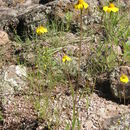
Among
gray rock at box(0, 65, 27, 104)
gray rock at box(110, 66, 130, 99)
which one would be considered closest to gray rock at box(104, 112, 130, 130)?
gray rock at box(110, 66, 130, 99)

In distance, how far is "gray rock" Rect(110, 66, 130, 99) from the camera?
91.8 inches

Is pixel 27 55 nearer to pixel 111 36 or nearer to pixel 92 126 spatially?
pixel 111 36

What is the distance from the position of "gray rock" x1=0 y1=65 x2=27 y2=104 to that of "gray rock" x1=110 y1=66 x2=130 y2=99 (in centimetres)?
81

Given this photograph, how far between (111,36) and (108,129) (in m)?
1.10

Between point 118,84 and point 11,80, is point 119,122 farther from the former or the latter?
point 11,80

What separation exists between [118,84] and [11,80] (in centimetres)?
99

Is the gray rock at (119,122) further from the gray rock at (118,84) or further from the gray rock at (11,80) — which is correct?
the gray rock at (11,80)

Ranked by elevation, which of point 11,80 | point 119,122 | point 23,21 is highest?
point 23,21

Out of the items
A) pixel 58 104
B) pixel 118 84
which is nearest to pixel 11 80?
pixel 58 104

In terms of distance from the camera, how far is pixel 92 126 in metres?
2.23

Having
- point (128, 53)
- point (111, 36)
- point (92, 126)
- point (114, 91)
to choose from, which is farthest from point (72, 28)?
point (92, 126)

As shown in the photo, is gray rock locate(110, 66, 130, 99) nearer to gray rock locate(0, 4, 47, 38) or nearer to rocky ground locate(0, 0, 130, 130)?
rocky ground locate(0, 0, 130, 130)

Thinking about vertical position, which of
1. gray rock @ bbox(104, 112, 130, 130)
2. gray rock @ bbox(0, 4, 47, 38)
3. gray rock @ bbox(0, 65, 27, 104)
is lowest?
gray rock @ bbox(104, 112, 130, 130)

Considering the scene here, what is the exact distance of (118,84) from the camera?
7.70ft
